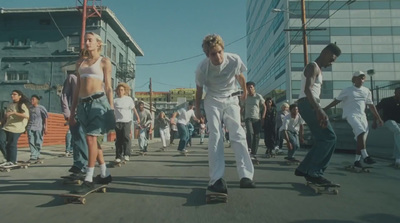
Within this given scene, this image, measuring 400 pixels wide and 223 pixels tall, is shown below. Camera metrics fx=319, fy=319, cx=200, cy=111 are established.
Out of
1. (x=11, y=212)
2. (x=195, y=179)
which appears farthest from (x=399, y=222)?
(x=11, y=212)

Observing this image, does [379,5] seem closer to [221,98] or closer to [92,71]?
[221,98]

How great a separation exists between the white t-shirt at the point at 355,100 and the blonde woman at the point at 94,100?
436 centimetres

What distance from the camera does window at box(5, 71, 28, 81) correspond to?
26609 mm

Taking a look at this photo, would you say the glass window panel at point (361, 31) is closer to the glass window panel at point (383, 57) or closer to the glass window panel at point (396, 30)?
the glass window panel at point (383, 57)

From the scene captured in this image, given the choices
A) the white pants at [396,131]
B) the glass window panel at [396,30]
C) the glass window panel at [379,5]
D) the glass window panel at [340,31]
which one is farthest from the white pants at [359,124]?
the glass window panel at [396,30]

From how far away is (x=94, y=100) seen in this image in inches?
158

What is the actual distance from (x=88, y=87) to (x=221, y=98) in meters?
1.68

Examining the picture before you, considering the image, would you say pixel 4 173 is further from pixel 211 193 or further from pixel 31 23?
pixel 31 23

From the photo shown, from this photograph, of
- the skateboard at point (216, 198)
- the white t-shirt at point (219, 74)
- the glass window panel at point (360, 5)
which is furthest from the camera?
the glass window panel at point (360, 5)

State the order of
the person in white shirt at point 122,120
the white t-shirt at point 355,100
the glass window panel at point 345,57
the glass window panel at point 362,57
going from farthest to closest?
the glass window panel at point 362,57
the glass window panel at point 345,57
the person in white shirt at point 122,120
the white t-shirt at point 355,100

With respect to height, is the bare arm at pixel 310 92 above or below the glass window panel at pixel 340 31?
below

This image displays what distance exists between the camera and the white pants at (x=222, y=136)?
150 inches

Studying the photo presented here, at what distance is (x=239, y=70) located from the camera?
403 cm

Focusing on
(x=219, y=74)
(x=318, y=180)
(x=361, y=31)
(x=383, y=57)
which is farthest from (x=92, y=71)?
(x=383, y=57)
